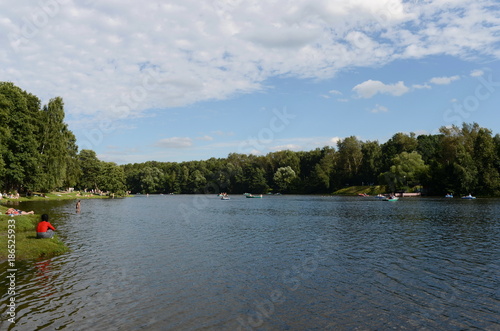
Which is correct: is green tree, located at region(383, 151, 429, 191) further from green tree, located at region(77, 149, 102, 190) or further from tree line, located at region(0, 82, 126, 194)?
green tree, located at region(77, 149, 102, 190)

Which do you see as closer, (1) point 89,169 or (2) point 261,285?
(2) point 261,285

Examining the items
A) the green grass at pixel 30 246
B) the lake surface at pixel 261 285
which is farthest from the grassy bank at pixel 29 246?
the lake surface at pixel 261 285

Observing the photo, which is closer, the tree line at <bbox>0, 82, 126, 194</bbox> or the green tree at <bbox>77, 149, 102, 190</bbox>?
the tree line at <bbox>0, 82, 126, 194</bbox>

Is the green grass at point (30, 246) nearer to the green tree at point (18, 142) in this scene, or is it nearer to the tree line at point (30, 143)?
the tree line at point (30, 143)

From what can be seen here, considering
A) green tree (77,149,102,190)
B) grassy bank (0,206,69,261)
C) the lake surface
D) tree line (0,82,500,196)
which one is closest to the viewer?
the lake surface

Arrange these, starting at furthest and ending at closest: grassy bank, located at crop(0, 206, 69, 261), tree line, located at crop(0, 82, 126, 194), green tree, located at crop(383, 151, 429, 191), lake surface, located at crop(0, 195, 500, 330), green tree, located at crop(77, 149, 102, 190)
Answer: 1. green tree, located at crop(77, 149, 102, 190)
2. green tree, located at crop(383, 151, 429, 191)
3. tree line, located at crop(0, 82, 126, 194)
4. grassy bank, located at crop(0, 206, 69, 261)
5. lake surface, located at crop(0, 195, 500, 330)

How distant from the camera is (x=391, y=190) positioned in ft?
559

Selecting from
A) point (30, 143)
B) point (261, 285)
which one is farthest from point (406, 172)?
point (261, 285)

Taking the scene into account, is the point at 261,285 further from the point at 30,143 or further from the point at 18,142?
the point at 30,143

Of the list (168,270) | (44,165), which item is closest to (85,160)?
(44,165)

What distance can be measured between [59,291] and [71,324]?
4.97m

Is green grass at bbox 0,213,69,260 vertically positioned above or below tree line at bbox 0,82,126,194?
below

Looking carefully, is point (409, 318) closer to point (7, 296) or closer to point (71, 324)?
point (71, 324)

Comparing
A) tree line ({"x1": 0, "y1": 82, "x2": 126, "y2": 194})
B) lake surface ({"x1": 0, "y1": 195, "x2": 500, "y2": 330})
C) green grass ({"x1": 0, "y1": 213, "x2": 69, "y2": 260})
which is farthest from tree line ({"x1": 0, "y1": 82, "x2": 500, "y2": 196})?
lake surface ({"x1": 0, "y1": 195, "x2": 500, "y2": 330})
